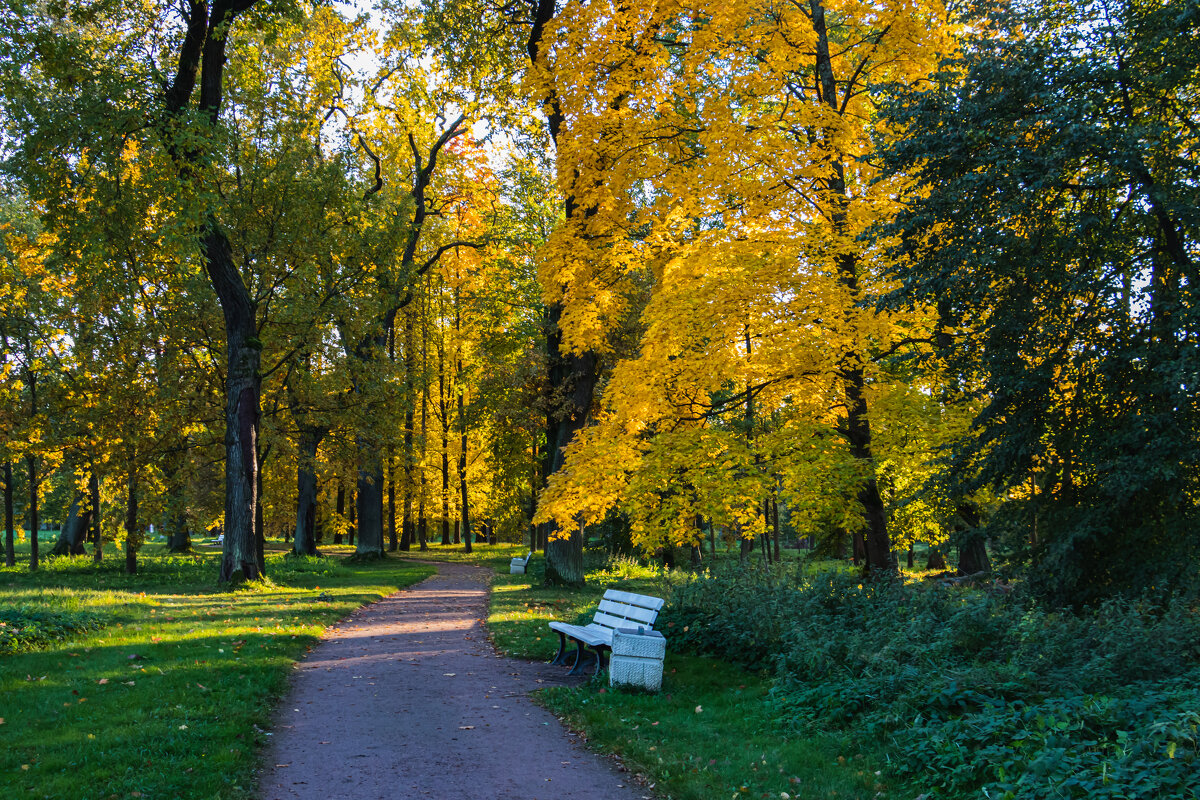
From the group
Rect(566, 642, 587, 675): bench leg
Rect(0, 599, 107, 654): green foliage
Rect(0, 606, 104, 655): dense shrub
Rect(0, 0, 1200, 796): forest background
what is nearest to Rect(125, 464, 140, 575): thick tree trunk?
Rect(0, 0, 1200, 796): forest background

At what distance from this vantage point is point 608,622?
392 inches

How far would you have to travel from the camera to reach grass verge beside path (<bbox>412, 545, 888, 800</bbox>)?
545 centimetres

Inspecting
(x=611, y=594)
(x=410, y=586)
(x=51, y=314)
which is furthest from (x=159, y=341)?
(x=611, y=594)

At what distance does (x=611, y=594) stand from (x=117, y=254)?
9973 millimetres

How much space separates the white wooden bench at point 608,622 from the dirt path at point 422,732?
393 mm

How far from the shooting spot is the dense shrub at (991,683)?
4582mm

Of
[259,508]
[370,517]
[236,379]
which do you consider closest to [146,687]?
[236,379]

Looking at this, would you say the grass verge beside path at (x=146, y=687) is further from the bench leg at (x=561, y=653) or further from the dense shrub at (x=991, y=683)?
the dense shrub at (x=991, y=683)

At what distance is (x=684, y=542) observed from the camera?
1161cm

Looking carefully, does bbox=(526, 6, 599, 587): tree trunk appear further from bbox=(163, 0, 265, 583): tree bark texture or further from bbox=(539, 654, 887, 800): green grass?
bbox=(539, 654, 887, 800): green grass

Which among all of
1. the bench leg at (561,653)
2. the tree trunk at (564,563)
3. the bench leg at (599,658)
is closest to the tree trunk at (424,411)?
the tree trunk at (564,563)

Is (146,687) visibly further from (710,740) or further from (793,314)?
(793,314)

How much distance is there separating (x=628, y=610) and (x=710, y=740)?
3.14 meters

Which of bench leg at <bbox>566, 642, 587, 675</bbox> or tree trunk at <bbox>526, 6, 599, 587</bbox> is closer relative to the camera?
bench leg at <bbox>566, 642, 587, 675</bbox>
